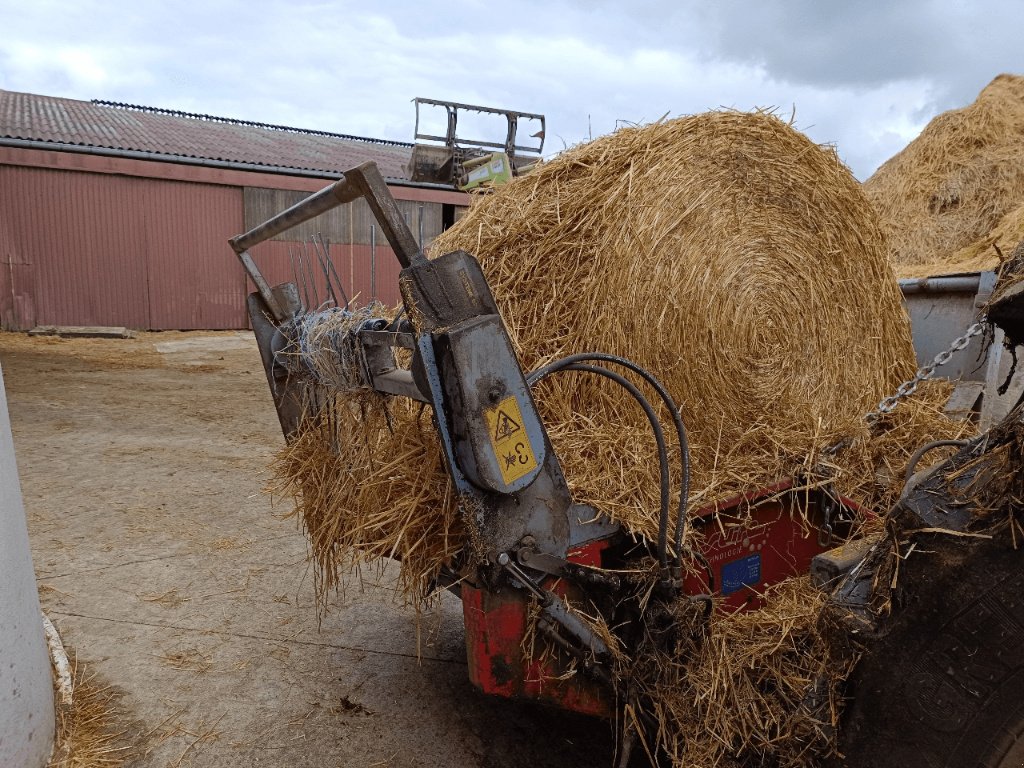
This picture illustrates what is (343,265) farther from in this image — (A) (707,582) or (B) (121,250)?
(A) (707,582)

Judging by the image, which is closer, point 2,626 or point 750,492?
point 2,626

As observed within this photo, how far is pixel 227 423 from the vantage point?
752 centimetres

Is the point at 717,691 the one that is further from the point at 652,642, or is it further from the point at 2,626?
the point at 2,626

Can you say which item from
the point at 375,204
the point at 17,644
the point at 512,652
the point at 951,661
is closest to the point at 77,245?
the point at 17,644

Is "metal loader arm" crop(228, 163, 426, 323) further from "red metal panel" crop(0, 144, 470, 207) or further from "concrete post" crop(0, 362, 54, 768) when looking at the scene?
"red metal panel" crop(0, 144, 470, 207)

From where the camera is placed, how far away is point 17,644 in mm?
2328

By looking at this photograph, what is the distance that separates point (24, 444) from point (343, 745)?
483 centimetres

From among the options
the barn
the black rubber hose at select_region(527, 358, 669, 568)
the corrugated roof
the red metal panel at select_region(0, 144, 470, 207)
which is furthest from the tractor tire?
the corrugated roof

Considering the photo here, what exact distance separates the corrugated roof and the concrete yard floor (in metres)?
11.6

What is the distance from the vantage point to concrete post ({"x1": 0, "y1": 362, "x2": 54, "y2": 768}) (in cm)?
227

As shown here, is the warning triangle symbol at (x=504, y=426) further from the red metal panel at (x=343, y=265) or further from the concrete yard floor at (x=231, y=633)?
the red metal panel at (x=343, y=265)

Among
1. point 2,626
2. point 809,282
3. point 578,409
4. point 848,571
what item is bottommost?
point 2,626

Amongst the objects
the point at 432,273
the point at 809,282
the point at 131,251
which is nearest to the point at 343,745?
the point at 432,273

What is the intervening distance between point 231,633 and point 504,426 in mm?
2254
